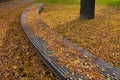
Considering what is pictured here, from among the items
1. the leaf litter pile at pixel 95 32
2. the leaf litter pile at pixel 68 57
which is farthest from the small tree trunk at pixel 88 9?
the leaf litter pile at pixel 68 57

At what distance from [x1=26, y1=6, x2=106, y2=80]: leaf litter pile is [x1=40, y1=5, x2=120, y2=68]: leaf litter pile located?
0.89m

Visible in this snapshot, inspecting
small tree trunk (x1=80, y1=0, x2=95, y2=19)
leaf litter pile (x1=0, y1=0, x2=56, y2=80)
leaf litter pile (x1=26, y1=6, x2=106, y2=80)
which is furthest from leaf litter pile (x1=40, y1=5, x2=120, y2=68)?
leaf litter pile (x1=0, y1=0, x2=56, y2=80)

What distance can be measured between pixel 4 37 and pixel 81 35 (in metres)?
3.10

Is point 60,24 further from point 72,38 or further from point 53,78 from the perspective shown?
point 53,78

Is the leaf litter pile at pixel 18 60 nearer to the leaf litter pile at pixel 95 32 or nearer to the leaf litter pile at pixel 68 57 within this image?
the leaf litter pile at pixel 68 57

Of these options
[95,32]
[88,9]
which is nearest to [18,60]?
[95,32]

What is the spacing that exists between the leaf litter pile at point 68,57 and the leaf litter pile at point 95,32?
885 mm

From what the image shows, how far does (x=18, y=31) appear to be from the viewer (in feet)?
29.7

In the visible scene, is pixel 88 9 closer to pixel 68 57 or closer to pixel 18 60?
pixel 18 60

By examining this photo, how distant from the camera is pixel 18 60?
6406mm

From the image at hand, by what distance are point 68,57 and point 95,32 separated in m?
A: 3.45

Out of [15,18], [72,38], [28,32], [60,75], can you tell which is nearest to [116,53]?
[72,38]

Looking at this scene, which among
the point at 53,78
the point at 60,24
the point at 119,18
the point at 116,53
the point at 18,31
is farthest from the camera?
the point at 119,18

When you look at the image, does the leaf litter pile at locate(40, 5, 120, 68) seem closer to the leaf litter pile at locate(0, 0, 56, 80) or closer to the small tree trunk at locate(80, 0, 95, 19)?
the small tree trunk at locate(80, 0, 95, 19)
